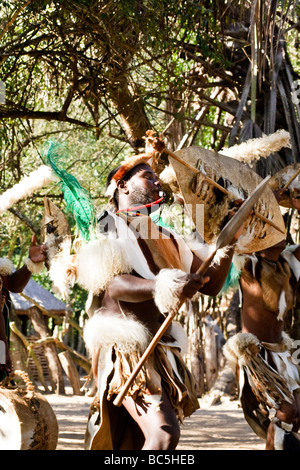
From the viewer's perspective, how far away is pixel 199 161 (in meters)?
3.76

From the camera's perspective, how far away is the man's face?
141 inches

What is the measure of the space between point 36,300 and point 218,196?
15.1m

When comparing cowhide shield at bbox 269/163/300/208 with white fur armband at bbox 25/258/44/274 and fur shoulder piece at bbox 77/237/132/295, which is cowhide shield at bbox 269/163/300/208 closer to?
white fur armband at bbox 25/258/44/274

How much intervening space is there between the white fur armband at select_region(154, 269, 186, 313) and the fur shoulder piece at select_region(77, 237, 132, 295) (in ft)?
0.82

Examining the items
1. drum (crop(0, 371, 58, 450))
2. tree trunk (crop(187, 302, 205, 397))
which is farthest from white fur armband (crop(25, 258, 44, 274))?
tree trunk (crop(187, 302, 205, 397))

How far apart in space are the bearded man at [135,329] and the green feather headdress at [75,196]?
0.07 meters

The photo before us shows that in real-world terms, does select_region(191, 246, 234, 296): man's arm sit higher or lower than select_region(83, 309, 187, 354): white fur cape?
higher

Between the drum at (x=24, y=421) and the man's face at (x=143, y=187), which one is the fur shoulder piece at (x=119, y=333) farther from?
the drum at (x=24, y=421)

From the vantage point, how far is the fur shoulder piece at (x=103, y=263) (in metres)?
3.24

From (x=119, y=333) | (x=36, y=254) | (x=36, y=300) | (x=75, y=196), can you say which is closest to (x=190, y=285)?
(x=119, y=333)

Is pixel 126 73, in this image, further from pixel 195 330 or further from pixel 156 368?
pixel 195 330

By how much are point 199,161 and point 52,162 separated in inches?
31.8

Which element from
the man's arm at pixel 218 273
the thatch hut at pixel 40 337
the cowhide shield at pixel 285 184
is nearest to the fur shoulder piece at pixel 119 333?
the man's arm at pixel 218 273

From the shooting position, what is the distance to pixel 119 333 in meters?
3.21
